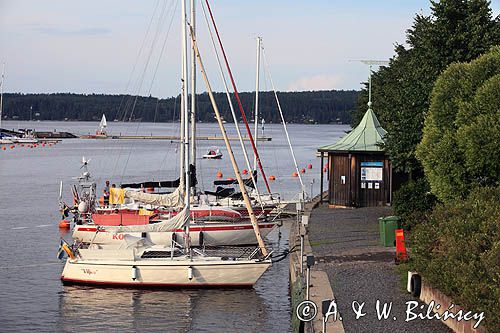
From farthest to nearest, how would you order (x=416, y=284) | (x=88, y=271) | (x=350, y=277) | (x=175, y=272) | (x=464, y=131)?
1. (x=88, y=271)
2. (x=175, y=272)
3. (x=464, y=131)
4. (x=350, y=277)
5. (x=416, y=284)

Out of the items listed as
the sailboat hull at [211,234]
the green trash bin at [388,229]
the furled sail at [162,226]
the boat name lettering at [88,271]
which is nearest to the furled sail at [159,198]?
the sailboat hull at [211,234]

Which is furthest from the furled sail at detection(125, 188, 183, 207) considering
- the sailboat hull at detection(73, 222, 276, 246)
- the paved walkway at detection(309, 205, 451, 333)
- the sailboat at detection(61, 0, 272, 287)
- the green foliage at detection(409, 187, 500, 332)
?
the green foliage at detection(409, 187, 500, 332)

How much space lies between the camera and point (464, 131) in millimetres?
25203

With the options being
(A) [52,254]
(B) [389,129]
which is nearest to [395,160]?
(B) [389,129]

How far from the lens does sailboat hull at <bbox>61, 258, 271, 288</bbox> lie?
2659 centimetres

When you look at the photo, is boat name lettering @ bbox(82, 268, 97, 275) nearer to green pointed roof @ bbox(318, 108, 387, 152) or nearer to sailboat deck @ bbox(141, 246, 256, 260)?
sailboat deck @ bbox(141, 246, 256, 260)

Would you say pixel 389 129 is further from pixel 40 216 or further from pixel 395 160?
pixel 40 216

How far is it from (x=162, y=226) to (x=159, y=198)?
718 cm

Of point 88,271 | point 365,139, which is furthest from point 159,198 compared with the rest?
point 88,271

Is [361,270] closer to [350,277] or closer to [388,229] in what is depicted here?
[350,277]

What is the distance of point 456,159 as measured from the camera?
85.0 ft

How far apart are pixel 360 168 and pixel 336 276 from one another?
17.5 metres

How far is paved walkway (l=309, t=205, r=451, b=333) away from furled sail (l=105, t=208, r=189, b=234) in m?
4.34

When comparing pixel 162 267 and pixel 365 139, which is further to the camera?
pixel 365 139
